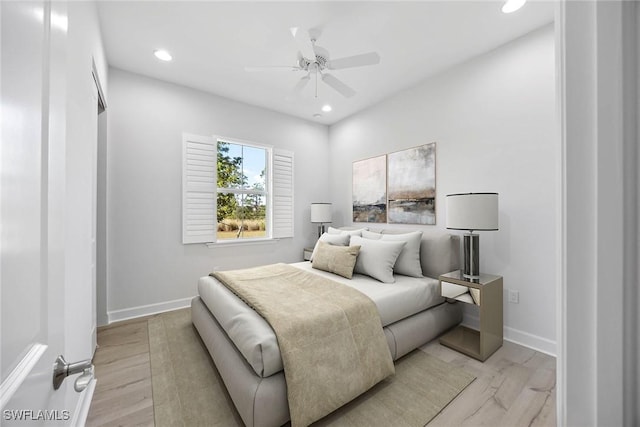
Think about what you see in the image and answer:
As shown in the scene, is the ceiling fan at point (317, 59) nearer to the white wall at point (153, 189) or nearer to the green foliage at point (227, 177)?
the white wall at point (153, 189)

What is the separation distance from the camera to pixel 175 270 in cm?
324

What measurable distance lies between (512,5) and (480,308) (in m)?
2.43

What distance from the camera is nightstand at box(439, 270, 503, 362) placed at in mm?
2127

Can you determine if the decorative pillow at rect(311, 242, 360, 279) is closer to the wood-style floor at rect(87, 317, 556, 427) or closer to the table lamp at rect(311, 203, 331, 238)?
the wood-style floor at rect(87, 317, 556, 427)

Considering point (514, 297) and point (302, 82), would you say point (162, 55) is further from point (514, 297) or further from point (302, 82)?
point (514, 297)

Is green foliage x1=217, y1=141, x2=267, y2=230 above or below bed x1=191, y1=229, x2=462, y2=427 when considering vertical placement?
above

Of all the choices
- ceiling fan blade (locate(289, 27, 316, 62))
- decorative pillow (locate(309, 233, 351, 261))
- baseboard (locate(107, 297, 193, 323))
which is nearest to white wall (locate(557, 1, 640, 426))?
ceiling fan blade (locate(289, 27, 316, 62))

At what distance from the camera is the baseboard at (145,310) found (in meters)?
2.84

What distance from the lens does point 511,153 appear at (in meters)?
2.43

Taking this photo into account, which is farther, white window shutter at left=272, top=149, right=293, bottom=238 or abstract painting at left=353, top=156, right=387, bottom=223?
white window shutter at left=272, top=149, right=293, bottom=238

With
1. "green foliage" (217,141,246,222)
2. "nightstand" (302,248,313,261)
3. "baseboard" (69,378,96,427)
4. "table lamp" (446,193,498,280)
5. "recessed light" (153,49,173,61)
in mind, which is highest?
"recessed light" (153,49,173,61)

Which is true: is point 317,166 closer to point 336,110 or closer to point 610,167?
point 336,110

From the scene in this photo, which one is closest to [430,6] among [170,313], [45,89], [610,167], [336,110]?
[336,110]

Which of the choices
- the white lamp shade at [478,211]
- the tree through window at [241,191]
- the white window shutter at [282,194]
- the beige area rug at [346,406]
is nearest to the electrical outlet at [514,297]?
the white lamp shade at [478,211]
